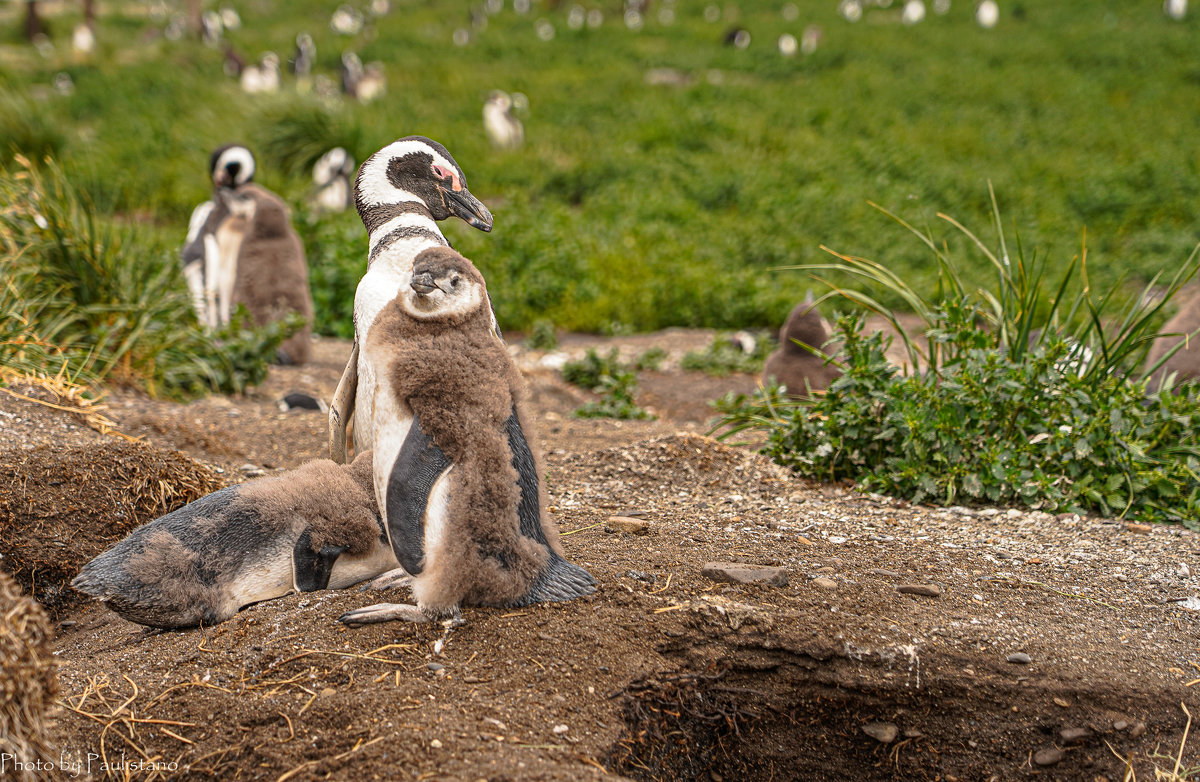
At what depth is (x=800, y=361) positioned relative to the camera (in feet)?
20.7

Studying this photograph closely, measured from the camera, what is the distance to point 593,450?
15.7 ft

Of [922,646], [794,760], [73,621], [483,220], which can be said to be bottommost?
[794,760]

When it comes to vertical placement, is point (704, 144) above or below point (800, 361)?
above

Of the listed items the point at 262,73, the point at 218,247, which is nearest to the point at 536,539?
the point at 218,247

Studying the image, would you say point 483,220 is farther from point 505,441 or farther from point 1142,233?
point 1142,233

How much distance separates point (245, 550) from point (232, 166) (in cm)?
588

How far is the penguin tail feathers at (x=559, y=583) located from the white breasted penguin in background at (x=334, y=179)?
9.53 meters

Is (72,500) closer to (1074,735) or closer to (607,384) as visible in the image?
(1074,735)

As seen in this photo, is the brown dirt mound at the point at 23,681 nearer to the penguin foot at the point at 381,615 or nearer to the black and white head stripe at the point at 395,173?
the penguin foot at the point at 381,615

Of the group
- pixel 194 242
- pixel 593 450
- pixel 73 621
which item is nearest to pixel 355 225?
pixel 194 242

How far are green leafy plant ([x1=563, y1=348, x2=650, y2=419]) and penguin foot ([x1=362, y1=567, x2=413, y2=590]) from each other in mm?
3130

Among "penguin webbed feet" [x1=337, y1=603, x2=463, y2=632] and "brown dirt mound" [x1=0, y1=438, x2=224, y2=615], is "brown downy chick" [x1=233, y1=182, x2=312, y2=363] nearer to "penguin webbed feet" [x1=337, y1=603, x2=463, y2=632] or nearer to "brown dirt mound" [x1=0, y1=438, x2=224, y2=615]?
"brown dirt mound" [x1=0, y1=438, x2=224, y2=615]

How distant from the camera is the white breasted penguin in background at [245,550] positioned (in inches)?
101

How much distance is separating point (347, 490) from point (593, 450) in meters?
2.13
